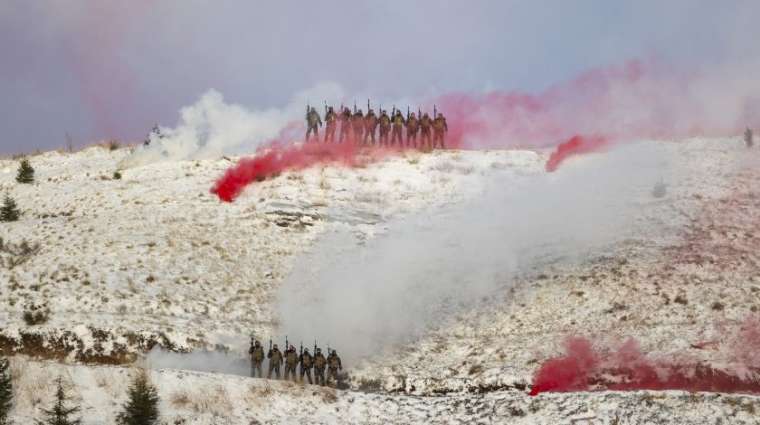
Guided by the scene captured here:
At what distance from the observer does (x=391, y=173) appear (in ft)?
143

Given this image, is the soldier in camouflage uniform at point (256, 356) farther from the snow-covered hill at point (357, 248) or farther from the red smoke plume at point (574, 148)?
the red smoke plume at point (574, 148)

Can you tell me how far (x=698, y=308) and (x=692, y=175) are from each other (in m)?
13.4

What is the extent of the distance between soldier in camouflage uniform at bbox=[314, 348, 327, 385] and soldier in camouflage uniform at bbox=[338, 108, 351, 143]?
2166 cm

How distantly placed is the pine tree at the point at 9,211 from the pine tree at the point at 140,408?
1886 centimetres

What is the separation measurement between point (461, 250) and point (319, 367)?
11.7m

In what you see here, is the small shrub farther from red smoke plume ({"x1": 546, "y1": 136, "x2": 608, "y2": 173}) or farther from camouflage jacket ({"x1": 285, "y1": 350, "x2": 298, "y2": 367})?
red smoke plume ({"x1": 546, "y1": 136, "x2": 608, "y2": 173})

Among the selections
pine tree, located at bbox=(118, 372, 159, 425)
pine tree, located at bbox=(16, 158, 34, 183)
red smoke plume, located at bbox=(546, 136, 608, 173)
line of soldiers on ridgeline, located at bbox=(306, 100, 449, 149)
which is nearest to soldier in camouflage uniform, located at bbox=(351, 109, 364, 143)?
line of soldiers on ridgeline, located at bbox=(306, 100, 449, 149)

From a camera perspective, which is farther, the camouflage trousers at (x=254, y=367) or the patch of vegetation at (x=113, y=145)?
the patch of vegetation at (x=113, y=145)

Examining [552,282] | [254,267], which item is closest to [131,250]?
[254,267]

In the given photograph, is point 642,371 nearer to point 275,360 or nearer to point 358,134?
point 275,360

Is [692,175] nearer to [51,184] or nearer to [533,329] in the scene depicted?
[533,329]

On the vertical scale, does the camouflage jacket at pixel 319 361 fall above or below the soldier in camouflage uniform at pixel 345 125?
below

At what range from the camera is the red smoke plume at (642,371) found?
22672 mm

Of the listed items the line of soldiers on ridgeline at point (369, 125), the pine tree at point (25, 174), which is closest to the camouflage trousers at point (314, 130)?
the line of soldiers on ridgeline at point (369, 125)
